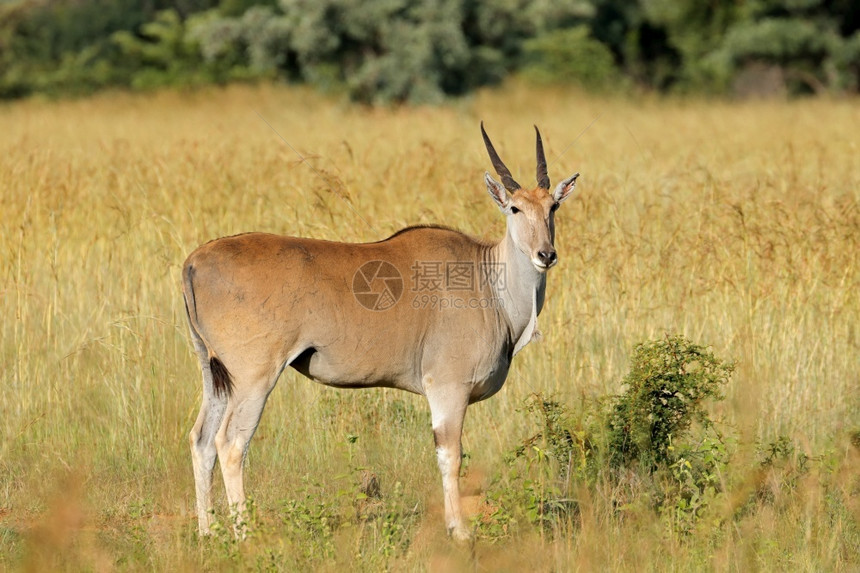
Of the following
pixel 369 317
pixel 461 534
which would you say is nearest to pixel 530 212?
pixel 369 317

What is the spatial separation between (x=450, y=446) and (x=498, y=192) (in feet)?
4.61

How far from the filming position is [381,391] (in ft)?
24.0

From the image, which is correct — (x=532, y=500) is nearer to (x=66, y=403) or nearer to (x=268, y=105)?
(x=66, y=403)

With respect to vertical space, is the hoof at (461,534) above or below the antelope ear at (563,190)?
below

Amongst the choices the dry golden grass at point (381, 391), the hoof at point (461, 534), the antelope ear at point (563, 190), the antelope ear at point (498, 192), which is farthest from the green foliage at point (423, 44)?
the hoof at point (461, 534)

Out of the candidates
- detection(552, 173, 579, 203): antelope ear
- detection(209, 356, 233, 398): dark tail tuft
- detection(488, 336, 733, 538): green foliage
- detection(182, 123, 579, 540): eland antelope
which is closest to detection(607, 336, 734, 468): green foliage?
detection(488, 336, 733, 538): green foliage

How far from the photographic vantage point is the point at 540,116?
2216 cm

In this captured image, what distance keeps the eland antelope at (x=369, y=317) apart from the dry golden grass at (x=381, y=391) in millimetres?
505

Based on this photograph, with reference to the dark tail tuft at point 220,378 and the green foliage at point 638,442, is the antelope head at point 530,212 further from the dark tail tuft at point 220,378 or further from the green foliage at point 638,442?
the dark tail tuft at point 220,378

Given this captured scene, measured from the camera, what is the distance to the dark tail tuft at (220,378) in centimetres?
550

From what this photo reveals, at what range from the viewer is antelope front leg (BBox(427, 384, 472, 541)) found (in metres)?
5.74

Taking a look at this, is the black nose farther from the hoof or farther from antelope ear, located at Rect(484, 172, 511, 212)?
the hoof

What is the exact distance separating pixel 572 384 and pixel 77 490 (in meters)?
4.09

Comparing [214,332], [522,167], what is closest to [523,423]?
[214,332]
